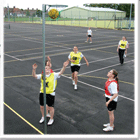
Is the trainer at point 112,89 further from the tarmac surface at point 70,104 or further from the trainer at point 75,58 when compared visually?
the trainer at point 75,58

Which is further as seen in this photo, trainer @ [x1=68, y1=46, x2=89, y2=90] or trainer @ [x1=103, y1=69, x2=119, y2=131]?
trainer @ [x1=68, y1=46, x2=89, y2=90]

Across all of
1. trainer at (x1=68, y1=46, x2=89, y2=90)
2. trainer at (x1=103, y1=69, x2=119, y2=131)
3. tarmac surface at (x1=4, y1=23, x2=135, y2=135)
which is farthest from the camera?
trainer at (x1=68, y1=46, x2=89, y2=90)

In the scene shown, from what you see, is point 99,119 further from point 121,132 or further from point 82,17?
point 82,17

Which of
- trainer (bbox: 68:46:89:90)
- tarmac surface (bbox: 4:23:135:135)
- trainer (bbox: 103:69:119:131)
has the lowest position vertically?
tarmac surface (bbox: 4:23:135:135)

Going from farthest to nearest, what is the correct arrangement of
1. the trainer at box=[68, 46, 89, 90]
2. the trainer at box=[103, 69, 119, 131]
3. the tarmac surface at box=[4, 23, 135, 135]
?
the trainer at box=[68, 46, 89, 90]
the tarmac surface at box=[4, 23, 135, 135]
the trainer at box=[103, 69, 119, 131]

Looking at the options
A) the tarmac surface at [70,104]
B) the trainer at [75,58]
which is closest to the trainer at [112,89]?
the tarmac surface at [70,104]

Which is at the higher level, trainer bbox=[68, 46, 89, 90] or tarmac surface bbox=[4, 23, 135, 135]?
trainer bbox=[68, 46, 89, 90]

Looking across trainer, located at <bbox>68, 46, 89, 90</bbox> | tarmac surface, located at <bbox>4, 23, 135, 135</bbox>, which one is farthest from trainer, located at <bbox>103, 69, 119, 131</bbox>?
trainer, located at <bbox>68, 46, 89, 90</bbox>

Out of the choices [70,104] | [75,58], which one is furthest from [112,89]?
[75,58]

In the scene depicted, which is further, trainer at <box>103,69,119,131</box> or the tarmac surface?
the tarmac surface

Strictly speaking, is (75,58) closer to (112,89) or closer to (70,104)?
(70,104)

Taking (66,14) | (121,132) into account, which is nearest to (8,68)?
(121,132)

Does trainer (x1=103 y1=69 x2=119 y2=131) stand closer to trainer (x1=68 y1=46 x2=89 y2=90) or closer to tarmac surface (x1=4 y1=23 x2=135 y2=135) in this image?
tarmac surface (x1=4 y1=23 x2=135 y2=135)

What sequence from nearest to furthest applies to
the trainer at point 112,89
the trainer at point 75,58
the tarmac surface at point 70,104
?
the trainer at point 112,89 → the tarmac surface at point 70,104 → the trainer at point 75,58
